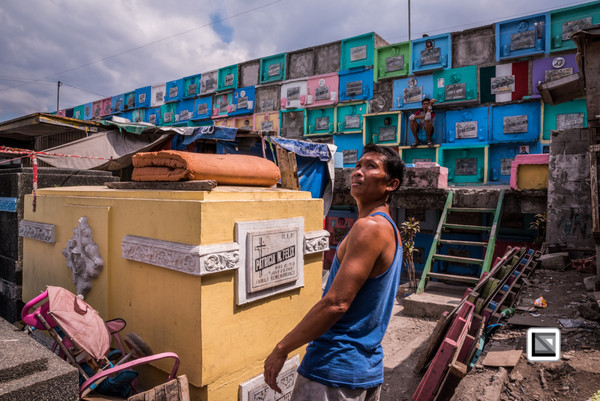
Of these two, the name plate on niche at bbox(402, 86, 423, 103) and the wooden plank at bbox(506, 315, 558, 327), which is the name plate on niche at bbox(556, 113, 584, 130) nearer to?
the name plate on niche at bbox(402, 86, 423, 103)

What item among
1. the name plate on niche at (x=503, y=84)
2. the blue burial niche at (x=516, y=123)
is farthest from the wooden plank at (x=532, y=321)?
the name plate on niche at (x=503, y=84)

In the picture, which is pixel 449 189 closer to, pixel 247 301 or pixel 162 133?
pixel 162 133

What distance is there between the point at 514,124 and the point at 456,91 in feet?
7.53

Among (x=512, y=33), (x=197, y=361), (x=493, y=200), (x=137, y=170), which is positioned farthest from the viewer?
(x=512, y=33)

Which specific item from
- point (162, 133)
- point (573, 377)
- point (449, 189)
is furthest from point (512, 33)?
point (573, 377)

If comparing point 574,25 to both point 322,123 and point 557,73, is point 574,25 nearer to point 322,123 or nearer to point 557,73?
point 557,73

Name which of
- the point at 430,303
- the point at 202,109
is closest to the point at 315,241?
the point at 430,303

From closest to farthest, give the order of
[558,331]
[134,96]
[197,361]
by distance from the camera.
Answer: [197,361] → [558,331] → [134,96]

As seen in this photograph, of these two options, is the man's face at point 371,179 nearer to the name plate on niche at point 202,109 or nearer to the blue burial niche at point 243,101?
the blue burial niche at point 243,101

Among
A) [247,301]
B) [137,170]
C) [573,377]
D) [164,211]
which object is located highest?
[137,170]

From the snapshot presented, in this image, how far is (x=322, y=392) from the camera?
1769mm

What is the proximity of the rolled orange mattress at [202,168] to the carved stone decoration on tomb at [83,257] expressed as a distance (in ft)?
1.92

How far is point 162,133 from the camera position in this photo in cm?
840

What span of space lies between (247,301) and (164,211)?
2.62 ft
